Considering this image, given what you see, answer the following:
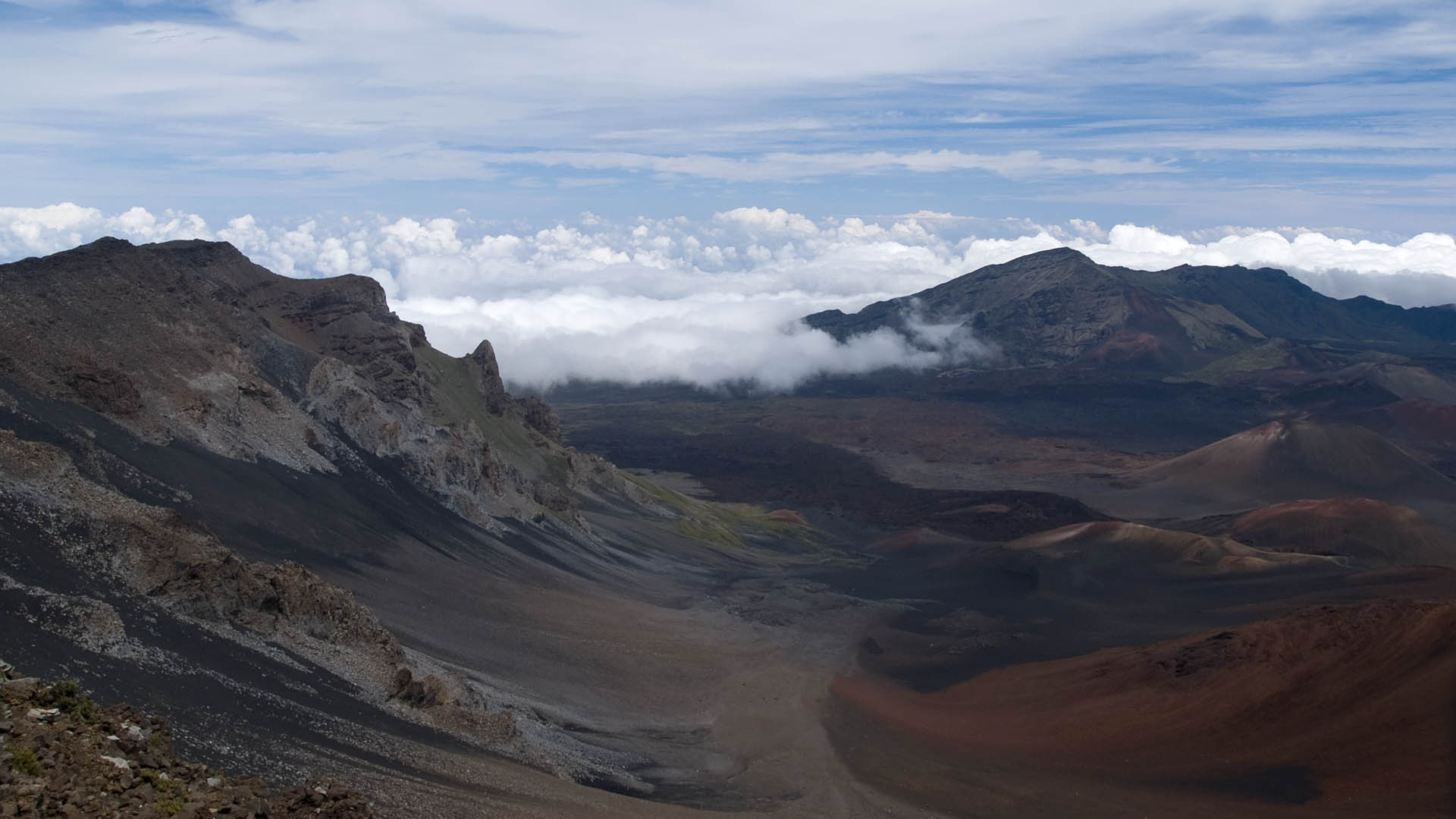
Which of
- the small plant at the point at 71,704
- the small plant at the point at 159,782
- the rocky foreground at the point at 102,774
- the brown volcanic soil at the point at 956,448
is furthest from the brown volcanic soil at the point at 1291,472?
the small plant at the point at 159,782

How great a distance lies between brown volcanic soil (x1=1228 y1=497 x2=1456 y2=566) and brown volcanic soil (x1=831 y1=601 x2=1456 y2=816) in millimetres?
39901

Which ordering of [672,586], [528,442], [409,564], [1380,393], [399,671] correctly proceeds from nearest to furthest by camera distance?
[399,671] < [409,564] < [672,586] < [528,442] < [1380,393]

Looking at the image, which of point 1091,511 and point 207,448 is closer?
point 207,448

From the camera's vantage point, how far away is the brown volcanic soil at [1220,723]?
36.1m

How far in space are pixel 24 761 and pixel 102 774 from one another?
1.03m

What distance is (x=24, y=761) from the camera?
15.2 metres

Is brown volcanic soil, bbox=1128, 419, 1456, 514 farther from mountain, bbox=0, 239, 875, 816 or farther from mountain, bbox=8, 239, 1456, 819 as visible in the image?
mountain, bbox=0, 239, 875, 816

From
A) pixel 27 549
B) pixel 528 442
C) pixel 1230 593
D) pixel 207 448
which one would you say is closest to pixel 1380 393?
pixel 1230 593

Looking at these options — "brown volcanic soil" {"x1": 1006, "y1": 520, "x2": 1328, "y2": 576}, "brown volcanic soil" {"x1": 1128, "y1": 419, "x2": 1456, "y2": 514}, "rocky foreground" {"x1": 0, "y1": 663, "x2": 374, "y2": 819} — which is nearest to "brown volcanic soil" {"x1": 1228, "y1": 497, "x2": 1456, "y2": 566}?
"brown volcanic soil" {"x1": 1006, "y1": 520, "x2": 1328, "y2": 576}

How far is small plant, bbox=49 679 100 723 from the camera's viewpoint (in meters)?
17.4

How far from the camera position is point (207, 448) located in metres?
48.6

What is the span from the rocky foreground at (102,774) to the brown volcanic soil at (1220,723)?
25200mm

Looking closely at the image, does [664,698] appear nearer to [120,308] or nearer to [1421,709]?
[1421,709]

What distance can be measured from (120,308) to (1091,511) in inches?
3554
